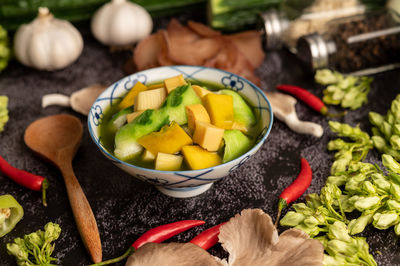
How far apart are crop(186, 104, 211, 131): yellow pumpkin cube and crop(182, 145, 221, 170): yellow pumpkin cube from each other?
3.3 inches

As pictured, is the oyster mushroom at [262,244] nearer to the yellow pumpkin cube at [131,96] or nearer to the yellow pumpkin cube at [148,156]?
the yellow pumpkin cube at [148,156]

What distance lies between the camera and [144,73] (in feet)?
5.12

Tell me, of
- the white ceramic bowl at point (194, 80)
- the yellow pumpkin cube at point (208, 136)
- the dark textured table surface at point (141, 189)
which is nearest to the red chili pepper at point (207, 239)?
the dark textured table surface at point (141, 189)

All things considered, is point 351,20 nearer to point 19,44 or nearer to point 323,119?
point 323,119

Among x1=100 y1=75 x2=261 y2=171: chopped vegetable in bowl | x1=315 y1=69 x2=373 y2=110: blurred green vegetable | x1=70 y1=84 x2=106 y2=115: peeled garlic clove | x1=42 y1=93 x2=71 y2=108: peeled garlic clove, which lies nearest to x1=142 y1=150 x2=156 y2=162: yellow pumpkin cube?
x1=100 y1=75 x2=261 y2=171: chopped vegetable in bowl

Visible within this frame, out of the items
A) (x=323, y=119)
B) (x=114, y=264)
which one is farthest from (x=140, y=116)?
(x=323, y=119)

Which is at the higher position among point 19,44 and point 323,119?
point 19,44

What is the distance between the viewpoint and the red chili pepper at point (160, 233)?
3.91 feet

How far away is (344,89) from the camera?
1.84m

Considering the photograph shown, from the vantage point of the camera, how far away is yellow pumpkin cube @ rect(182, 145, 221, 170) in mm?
1181

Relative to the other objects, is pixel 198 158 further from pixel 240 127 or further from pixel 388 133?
pixel 388 133

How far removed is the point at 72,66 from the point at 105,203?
109 centimetres

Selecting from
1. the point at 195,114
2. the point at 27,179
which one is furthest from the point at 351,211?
the point at 27,179

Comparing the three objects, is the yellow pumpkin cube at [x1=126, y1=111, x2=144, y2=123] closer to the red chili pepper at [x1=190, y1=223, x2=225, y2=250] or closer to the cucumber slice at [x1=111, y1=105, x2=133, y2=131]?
the cucumber slice at [x1=111, y1=105, x2=133, y2=131]
